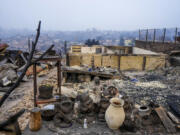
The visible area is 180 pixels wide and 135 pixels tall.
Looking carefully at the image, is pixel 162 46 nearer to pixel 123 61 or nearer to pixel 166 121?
pixel 123 61

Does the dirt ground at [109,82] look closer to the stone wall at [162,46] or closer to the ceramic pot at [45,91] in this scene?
the ceramic pot at [45,91]

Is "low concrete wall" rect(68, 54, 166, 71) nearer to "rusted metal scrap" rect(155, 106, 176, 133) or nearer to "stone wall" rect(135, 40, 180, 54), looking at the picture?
"stone wall" rect(135, 40, 180, 54)

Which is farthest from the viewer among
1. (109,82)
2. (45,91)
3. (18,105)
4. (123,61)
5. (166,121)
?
(123,61)

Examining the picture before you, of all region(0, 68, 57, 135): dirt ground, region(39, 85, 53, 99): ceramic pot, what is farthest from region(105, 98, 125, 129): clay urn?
region(0, 68, 57, 135): dirt ground

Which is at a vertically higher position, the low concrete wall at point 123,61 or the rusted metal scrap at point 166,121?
the low concrete wall at point 123,61

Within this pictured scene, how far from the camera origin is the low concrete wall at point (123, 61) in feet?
34.7

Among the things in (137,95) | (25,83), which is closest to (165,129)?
(137,95)

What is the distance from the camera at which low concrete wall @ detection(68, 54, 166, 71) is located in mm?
10562

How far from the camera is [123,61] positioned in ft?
35.9

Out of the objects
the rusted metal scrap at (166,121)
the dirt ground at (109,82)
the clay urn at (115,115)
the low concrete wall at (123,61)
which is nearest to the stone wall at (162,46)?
the low concrete wall at (123,61)

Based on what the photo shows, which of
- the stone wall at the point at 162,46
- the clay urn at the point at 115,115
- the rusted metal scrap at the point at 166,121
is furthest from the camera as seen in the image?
the stone wall at the point at 162,46

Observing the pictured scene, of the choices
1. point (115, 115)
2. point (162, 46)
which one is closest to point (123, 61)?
point (162, 46)

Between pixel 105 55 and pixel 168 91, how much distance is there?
4.78 metres

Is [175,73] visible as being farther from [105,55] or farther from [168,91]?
[105,55]
